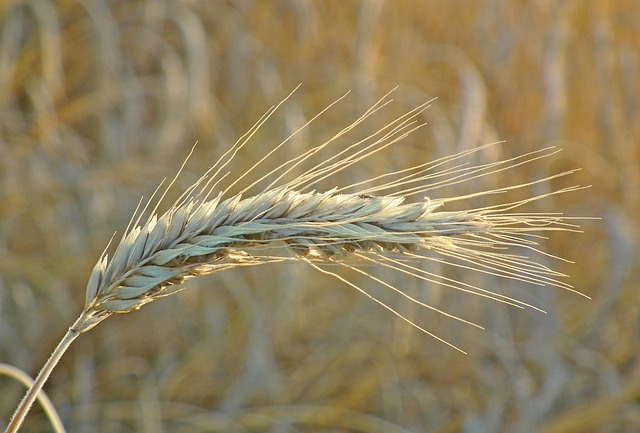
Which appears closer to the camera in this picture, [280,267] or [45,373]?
[45,373]

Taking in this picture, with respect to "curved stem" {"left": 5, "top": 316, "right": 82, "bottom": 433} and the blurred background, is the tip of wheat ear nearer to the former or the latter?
"curved stem" {"left": 5, "top": 316, "right": 82, "bottom": 433}

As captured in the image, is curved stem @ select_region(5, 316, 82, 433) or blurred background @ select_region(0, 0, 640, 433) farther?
blurred background @ select_region(0, 0, 640, 433)

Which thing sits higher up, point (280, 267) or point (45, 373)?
point (45, 373)

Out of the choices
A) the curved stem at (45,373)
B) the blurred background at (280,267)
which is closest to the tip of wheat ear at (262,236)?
the curved stem at (45,373)

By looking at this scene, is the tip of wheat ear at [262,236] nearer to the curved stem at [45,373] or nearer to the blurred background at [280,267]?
the curved stem at [45,373]

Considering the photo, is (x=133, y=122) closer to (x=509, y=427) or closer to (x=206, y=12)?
(x=206, y=12)

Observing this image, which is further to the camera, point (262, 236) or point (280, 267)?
point (280, 267)

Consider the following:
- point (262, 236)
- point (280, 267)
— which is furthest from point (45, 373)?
point (280, 267)

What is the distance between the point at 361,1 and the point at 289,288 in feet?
3.89

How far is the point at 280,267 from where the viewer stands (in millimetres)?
2236

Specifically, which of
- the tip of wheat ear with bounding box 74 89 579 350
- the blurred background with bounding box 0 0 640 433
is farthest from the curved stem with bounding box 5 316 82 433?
the blurred background with bounding box 0 0 640 433

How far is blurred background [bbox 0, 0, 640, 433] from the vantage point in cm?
208

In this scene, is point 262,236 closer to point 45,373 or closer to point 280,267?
point 45,373

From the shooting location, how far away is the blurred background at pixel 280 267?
208 centimetres
